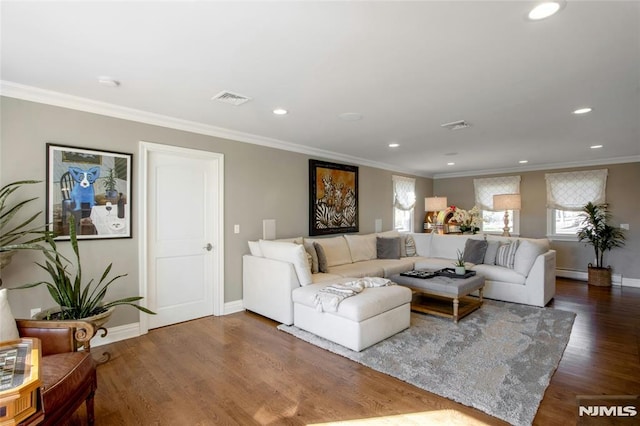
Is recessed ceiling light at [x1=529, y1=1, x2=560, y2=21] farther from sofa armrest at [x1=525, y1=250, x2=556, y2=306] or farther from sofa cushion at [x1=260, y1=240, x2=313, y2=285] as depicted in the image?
sofa armrest at [x1=525, y1=250, x2=556, y2=306]

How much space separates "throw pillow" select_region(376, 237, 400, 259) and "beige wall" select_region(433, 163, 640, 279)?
11.4 ft

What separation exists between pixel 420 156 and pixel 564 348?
377 centimetres

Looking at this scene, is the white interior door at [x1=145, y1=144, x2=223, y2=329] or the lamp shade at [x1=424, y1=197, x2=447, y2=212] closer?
the white interior door at [x1=145, y1=144, x2=223, y2=329]

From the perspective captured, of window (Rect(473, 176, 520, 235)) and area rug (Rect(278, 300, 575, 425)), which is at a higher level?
window (Rect(473, 176, 520, 235))

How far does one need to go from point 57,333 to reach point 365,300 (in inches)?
94.2

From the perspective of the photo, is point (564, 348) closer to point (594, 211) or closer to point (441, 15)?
point (441, 15)

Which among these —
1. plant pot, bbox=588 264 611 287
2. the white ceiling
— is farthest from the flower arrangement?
the white ceiling

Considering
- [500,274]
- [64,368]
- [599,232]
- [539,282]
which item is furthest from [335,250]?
[599,232]

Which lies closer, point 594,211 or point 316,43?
point 316,43

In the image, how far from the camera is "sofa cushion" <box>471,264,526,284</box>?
14.7ft

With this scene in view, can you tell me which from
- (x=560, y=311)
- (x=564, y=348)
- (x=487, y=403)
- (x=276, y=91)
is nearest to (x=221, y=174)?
(x=276, y=91)

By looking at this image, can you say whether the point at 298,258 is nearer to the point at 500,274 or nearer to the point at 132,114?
the point at 132,114

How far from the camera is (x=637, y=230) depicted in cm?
571

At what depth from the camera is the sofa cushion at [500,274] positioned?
177 inches
